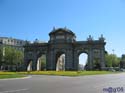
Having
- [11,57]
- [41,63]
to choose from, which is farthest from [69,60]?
[41,63]

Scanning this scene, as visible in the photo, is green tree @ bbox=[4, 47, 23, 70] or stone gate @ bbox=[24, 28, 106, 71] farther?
green tree @ bbox=[4, 47, 23, 70]

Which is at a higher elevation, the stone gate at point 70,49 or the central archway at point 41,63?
the stone gate at point 70,49

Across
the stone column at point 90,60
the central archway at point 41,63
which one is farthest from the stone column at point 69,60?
the central archway at point 41,63

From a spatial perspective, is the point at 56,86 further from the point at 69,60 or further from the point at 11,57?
the point at 11,57

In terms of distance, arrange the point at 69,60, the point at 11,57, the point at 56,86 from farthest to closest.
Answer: the point at 11,57 < the point at 69,60 < the point at 56,86

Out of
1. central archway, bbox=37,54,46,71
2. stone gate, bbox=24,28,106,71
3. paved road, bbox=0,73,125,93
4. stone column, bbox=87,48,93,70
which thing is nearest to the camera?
paved road, bbox=0,73,125,93

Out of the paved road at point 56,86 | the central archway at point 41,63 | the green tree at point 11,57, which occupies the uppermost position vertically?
the green tree at point 11,57

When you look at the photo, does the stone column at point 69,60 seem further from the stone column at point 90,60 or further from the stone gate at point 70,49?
the stone column at point 90,60

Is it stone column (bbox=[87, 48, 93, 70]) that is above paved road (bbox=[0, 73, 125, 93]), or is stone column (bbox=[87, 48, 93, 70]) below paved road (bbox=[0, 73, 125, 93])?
above

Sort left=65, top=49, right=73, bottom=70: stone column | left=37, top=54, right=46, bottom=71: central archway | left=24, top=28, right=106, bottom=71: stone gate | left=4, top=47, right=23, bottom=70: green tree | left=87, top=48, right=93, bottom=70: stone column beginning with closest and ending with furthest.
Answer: left=24, top=28, right=106, bottom=71: stone gate → left=87, top=48, right=93, bottom=70: stone column → left=65, top=49, right=73, bottom=70: stone column → left=37, top=54, right=46, bottom=71: central archway → left=4, top=47, right=23, bottom=70: green tree

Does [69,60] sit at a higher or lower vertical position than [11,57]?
lower

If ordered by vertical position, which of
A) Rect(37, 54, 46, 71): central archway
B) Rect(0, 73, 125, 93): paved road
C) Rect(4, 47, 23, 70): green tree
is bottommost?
Rect(0, 73, 125, 93): paved road

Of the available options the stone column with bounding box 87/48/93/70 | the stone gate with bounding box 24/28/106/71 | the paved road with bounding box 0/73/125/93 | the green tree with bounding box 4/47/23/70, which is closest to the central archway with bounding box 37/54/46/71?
the stone gate with bounding box 24/28/106/71

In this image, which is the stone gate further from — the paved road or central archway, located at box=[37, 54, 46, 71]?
the paved road
